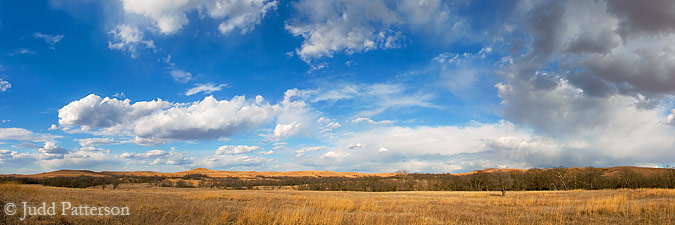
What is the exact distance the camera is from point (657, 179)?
40.0 metres

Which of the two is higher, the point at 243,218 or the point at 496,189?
the point at 243,218

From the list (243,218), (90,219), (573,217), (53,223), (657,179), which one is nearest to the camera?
(53,223)

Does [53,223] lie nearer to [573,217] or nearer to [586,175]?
[573,217]

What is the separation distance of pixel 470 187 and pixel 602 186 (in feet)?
48.2

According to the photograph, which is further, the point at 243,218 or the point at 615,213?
the point at 615,213

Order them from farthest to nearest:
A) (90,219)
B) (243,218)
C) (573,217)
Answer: (573,217)
(243,218)
(90,219)

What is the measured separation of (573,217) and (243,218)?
42.0 ft

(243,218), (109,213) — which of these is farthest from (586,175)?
(109,213)

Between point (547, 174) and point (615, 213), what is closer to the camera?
point (615, 213)

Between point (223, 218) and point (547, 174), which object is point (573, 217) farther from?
point (547, 174)

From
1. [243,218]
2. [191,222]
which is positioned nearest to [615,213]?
[243,218]

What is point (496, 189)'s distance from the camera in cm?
4431

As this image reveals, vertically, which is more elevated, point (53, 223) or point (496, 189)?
point (53, 223)

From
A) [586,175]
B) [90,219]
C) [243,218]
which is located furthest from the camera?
[586,175]
